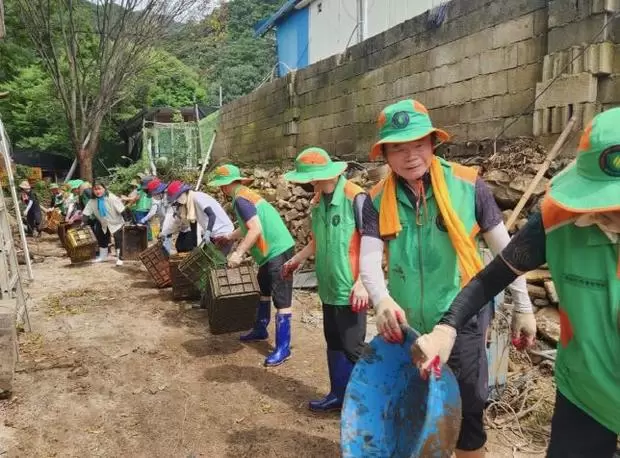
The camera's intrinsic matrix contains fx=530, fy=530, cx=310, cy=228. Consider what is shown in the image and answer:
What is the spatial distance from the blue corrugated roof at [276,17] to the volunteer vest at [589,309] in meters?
19.1

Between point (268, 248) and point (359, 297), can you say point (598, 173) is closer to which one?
point (359, 297)

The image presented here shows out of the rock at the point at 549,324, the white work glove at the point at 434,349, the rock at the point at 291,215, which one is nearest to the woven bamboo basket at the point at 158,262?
the rock at the point at 291,215

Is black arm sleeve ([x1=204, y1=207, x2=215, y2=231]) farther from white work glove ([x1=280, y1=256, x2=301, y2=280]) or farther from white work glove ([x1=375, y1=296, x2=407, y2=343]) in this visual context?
white work glove ([x1=375, y1=296, x2=407, y2=343])

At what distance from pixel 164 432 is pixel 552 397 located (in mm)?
2667

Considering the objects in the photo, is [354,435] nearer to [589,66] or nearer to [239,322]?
[239,322]

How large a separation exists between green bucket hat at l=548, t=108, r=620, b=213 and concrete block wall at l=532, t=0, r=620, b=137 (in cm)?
418

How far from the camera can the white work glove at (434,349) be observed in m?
1.74

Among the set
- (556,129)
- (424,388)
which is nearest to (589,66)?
(556,129)

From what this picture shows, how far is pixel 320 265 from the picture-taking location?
360 cm

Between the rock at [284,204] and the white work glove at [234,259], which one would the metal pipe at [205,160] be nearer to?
the rock at [284,204]

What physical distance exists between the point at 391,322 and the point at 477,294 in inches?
14.9

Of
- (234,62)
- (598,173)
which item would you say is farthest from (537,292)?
(234,62)

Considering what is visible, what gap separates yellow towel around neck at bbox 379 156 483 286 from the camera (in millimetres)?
2217

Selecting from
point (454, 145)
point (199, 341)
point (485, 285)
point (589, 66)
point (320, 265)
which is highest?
point (589, 66)
